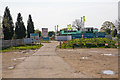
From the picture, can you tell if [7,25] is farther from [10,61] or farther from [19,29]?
[10,61]

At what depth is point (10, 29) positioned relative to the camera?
45906mm

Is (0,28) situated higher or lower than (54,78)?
higher

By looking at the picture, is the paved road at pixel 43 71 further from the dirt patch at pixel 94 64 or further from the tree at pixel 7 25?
the tree at pixel 7 25

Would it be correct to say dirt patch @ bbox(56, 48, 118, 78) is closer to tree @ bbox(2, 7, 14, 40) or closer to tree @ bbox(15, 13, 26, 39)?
tree @ bbox(2, 7, 14, 40)

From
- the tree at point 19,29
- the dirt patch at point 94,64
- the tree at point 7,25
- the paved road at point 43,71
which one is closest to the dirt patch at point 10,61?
the paved road at point 43,71

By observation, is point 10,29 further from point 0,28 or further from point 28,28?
point 28,28

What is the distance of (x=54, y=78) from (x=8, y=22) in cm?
3978

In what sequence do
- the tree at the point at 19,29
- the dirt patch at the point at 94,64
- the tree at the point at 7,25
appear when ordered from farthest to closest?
the tree at the point at 19,29
the tree at the point at 7,25
the dirt patch at the point at 94,64

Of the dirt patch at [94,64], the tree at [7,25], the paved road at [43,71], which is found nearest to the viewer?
the paved road at [43,71]

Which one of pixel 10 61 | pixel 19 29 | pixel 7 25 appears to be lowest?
pixel 10 61

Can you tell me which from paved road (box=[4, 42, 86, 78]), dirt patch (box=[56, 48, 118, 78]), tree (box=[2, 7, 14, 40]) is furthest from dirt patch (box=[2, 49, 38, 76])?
tree (box=[2, 7, 14, 40])

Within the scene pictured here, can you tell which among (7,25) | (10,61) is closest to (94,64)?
(10,61)

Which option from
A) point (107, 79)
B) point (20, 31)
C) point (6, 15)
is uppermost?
point (6, 15)

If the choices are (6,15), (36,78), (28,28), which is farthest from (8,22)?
(36,78)
